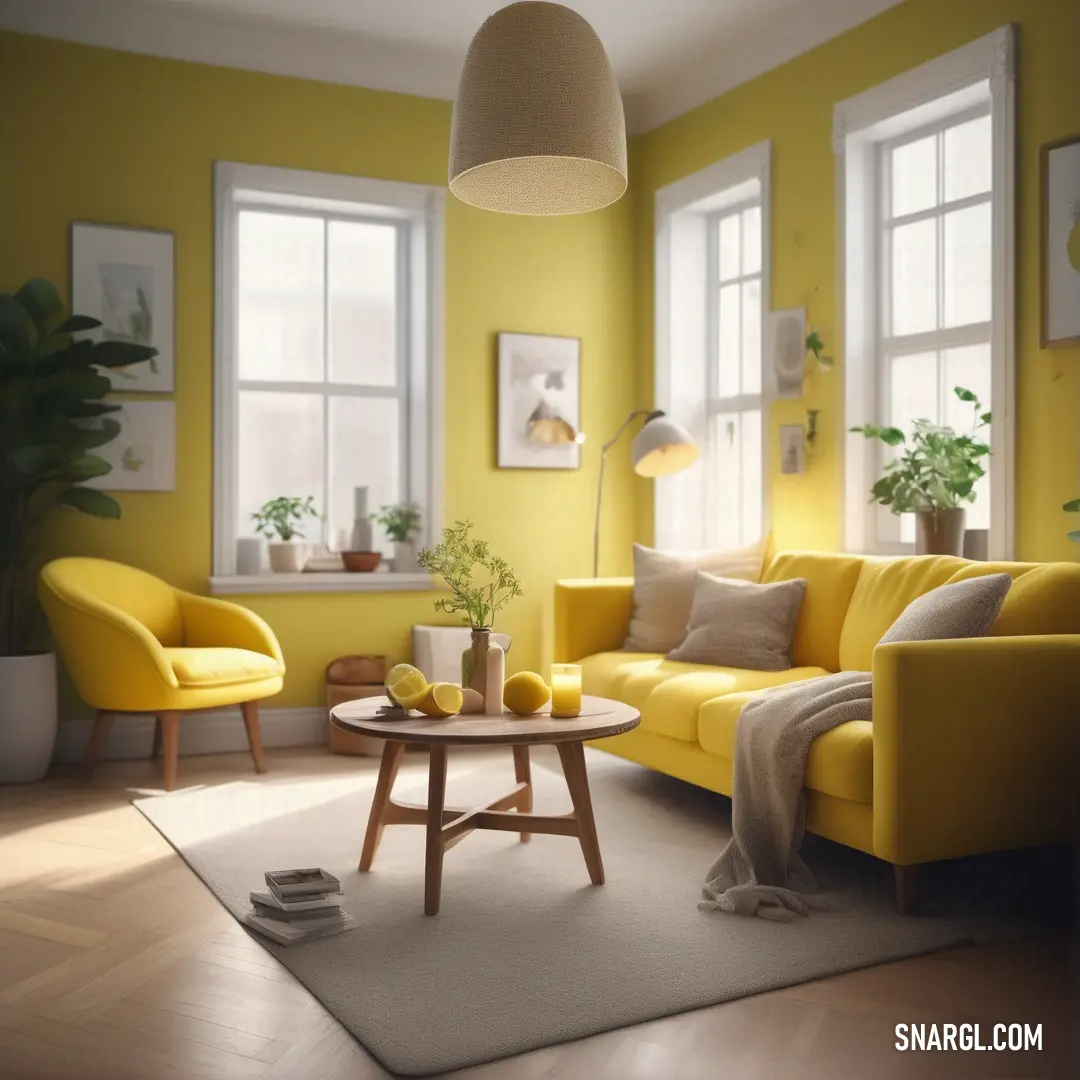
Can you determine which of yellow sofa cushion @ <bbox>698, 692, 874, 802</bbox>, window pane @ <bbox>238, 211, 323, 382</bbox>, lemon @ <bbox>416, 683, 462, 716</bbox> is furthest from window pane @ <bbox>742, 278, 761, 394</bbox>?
lemon @ <bbox>416, 683, 462, 716</bbox>

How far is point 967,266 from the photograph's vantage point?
4395 mm

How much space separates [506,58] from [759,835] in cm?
208

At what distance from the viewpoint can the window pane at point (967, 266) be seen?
4309 mm

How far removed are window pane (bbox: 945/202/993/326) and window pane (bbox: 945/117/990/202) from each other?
78mm

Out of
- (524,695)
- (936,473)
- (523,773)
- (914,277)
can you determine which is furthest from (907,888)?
(914,277)

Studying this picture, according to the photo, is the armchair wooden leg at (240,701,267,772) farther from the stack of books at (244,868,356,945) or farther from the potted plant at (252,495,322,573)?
the stack of books at (244,868,356,945)

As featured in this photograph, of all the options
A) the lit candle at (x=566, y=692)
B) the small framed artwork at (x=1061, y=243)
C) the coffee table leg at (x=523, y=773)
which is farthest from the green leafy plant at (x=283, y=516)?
the small framed artwork at (x=1061, y=243)

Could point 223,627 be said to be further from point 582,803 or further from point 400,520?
point 582,803

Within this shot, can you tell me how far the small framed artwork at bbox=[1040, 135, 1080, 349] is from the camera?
12.2 ft

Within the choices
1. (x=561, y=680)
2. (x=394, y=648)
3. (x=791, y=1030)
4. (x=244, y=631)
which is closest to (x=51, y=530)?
(x=244, y=631)

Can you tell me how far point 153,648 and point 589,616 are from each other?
5.56 ft

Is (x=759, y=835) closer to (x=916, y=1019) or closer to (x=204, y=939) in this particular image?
(x=916, y=1019)

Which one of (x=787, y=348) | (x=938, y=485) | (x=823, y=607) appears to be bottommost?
(x=823, y=607)

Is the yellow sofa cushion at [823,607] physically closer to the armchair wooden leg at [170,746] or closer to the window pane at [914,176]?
the window pane at [914,176]
